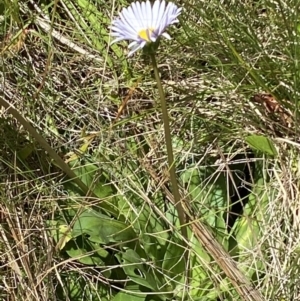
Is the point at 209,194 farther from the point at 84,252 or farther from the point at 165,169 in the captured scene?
the point at 84,252

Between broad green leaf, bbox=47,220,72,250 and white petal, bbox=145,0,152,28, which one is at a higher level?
white petal, bbox=145,0,152,28

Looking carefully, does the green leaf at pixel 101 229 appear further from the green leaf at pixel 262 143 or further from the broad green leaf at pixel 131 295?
the green leaf at pixel 262 143

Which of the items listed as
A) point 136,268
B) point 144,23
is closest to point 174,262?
point 136,268

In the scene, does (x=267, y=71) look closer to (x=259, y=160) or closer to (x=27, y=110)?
(x=259, y=160)

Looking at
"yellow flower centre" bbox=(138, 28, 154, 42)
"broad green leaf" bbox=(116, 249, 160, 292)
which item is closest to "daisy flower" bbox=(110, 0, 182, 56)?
"yellow flower centre" bbox=(138, 28, 154, 42)

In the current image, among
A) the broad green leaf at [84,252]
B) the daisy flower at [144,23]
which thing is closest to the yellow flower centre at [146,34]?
the daisy flower at [144,23]

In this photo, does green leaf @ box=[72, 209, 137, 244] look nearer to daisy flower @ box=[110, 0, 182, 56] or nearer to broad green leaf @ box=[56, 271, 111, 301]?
broad green leaf @ box=[56, 271, 111, 301]

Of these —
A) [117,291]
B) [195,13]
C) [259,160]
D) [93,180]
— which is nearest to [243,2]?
[195,13]
